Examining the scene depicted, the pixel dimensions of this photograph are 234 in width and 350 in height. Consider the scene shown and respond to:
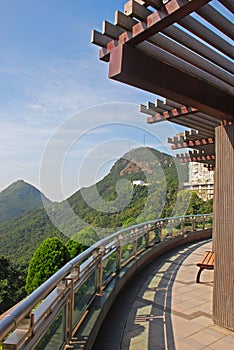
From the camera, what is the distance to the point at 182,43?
2469 mm

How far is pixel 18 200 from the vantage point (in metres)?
30.5

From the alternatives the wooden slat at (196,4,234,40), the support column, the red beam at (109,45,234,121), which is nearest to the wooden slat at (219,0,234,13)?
the wooden slat at (196,4,234,40)

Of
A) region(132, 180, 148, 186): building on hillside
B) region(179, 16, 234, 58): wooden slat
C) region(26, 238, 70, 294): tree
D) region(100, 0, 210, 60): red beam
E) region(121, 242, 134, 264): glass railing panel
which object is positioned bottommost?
region(26, 238, 70, 294): tree

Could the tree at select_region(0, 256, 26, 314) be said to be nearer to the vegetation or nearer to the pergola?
the vegetation

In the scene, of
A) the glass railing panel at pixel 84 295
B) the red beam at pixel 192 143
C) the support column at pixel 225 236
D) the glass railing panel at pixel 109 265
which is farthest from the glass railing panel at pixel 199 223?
the glass railing panel at pixel 84 295

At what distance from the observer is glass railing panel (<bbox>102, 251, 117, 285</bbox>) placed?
399cm

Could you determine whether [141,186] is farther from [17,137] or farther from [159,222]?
[159,222]

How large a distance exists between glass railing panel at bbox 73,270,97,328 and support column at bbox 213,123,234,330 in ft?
4.66

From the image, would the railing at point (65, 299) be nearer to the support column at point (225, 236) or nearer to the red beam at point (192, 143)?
the support column at point (225, 236)

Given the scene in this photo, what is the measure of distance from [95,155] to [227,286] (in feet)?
26.1

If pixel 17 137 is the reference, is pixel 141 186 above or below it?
below

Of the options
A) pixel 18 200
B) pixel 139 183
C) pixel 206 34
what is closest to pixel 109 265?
pixel 206 34

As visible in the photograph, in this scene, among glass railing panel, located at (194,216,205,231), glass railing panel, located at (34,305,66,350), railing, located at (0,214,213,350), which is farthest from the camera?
glass railing panel, located at (194,216,205,231)

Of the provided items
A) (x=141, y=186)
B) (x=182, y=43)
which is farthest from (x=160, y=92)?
(x=141, y=186)
